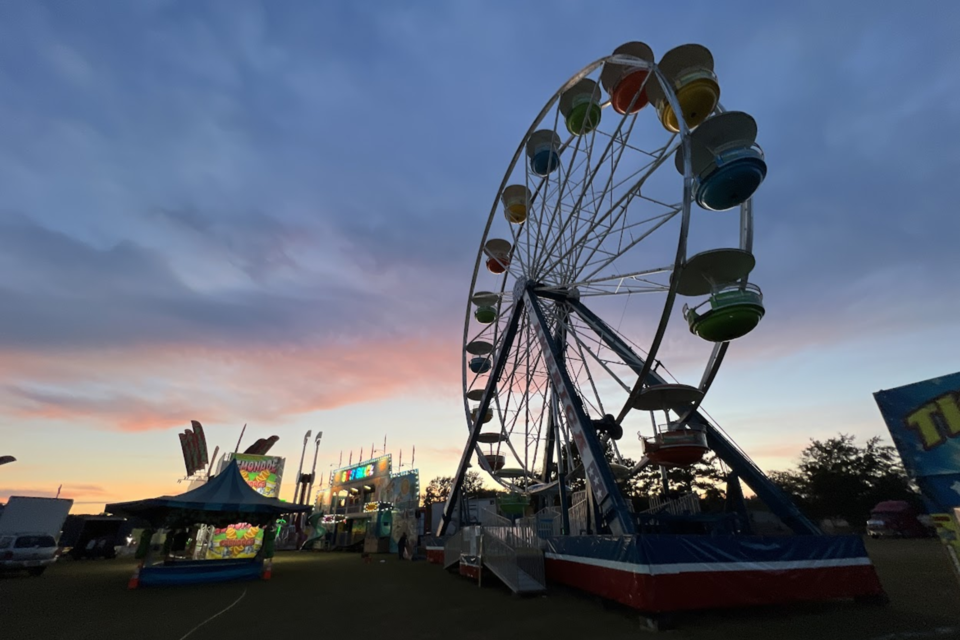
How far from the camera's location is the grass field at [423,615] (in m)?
7.51

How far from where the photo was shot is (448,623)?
330 inches

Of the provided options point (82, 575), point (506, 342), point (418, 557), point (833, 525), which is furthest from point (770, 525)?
point (82, 575)

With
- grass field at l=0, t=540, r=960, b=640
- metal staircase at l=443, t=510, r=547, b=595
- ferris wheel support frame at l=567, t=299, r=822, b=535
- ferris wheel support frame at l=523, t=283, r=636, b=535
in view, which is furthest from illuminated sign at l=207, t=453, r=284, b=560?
ferris wheel support frame at l=567, t=299, r=822, b=535

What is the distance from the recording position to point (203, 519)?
16.4 metres

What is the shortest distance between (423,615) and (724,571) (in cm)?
615

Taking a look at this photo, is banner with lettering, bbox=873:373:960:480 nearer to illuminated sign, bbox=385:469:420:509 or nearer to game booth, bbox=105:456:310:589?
game booth, bbox=105:456:310:589

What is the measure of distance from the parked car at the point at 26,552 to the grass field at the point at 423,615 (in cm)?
381

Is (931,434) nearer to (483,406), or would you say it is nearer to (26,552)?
(483,406)

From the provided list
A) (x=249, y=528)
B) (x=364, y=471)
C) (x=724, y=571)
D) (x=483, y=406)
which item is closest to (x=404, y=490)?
(x=364, y=471)

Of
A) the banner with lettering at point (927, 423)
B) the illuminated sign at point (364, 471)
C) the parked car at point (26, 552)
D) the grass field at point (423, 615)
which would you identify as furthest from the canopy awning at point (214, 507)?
the illuminated sign at point (364, 471)

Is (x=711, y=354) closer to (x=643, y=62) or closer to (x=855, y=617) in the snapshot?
(x=855, y=617)

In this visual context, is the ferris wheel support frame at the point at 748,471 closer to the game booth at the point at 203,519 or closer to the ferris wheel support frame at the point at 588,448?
the ferris wheel support frame at the point at 588,448

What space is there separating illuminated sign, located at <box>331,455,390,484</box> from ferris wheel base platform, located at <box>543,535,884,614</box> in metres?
32.1

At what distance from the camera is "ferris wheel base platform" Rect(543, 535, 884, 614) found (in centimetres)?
810
